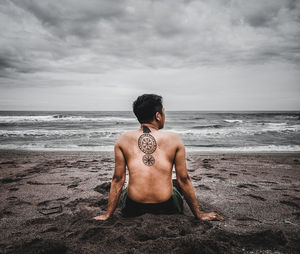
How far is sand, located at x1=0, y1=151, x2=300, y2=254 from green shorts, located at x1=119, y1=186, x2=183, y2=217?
0.07 metres

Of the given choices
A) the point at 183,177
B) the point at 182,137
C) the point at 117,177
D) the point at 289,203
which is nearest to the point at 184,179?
the point at 183,177

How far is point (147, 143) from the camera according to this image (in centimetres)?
225

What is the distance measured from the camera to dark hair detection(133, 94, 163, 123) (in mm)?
2240

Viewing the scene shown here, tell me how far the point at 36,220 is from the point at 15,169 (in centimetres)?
361

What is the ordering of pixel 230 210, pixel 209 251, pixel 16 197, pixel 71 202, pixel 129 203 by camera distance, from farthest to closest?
pixel 16 197
pixel 71 202
pixel 230 210
pixel 129 203
pixel 209 251

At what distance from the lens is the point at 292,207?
2.95 m

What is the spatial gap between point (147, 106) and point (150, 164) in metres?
0.65

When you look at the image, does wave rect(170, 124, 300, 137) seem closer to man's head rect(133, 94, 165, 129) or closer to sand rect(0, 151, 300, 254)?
sand rect(0, 151, 300, 254)

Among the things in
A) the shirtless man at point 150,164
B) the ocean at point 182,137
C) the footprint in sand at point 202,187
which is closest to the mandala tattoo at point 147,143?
the shirtless man at point 150,164

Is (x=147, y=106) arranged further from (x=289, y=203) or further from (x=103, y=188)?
(x=289, y=203)

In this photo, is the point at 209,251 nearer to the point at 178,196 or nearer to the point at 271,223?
the point at 178,196

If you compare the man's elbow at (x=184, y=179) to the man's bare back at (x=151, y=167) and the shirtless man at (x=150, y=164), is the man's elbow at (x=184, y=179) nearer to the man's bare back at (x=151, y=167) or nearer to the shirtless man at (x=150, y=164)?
the shirtless man at (x=150, y=164)

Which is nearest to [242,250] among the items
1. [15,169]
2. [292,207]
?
[292,207]

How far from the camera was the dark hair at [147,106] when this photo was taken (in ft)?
7.35
